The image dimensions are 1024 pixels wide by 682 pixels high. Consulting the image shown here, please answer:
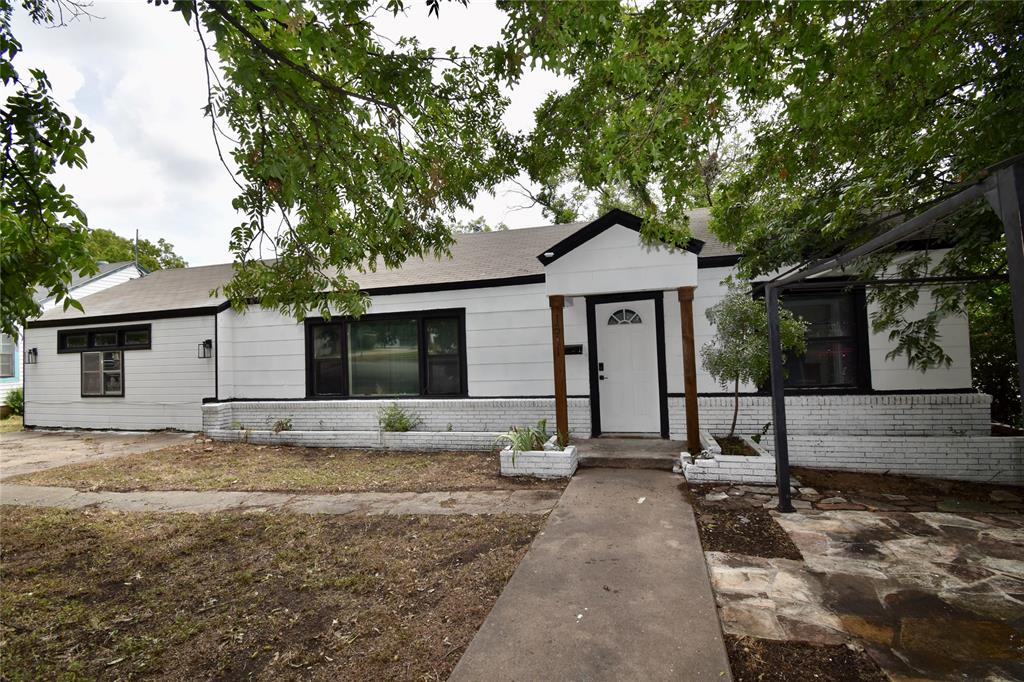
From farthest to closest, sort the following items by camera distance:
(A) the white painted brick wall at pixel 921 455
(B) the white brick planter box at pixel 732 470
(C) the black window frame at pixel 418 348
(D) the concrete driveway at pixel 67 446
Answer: (C) the black window frame at pixel 418 348 < (D) the concrete driveway at pixel 67 446 < (A) the white painted brick wall at pixel 921 455 < (B) the white brick planter box at pixel 732 470

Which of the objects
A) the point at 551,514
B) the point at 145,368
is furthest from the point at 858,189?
the point at 145,368

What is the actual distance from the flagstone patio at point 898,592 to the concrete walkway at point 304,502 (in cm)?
219

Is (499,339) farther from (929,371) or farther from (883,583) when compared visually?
(929,371)

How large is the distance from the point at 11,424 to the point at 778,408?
18.9m

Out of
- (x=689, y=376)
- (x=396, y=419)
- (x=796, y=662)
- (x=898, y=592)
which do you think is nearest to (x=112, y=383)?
(x=396, y=419)

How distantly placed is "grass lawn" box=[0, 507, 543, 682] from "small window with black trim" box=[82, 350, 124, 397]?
7297 mm

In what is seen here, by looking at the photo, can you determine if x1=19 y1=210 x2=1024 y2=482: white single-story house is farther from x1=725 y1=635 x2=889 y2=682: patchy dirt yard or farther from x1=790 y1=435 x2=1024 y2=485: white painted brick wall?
x1=725 y1=635 x2=889 y2=682: patchy dirt yard

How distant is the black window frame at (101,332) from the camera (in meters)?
10.6

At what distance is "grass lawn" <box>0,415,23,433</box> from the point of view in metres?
12.0

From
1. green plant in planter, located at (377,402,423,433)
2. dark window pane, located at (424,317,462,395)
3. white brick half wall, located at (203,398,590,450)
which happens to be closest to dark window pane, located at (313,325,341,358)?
white brick half wall, located at (203,398,590,450)

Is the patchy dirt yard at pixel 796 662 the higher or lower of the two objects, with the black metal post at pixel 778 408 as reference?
lower

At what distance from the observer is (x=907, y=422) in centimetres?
656

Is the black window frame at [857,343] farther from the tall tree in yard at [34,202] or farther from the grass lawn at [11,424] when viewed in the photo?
Result: the grass lawn at [11,424]

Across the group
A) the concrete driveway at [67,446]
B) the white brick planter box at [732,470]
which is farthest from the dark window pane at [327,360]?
the white brick planter box at [732,470]
